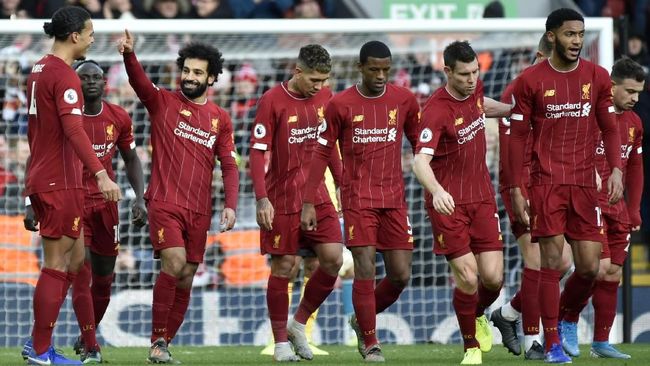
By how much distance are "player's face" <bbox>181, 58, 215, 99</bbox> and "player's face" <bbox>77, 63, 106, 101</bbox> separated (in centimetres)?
66

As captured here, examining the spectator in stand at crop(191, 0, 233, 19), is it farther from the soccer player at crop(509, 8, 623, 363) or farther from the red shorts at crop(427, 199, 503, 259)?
the soccer player at crop(509, 8, 623, 363)

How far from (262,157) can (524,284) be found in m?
2.07

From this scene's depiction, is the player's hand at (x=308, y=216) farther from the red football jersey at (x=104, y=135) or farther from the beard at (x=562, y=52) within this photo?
the beard at (x=562, y=52)

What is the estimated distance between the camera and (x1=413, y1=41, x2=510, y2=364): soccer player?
360 inches

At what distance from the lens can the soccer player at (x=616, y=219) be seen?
33.9 ft

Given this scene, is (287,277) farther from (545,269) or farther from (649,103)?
(649,103)

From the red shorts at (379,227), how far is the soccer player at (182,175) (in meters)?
0.82

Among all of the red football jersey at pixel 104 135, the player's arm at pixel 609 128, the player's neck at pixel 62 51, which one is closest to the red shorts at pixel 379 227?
the player's arm at pixel 609 128

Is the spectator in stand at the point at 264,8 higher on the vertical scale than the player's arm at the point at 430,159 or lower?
higher

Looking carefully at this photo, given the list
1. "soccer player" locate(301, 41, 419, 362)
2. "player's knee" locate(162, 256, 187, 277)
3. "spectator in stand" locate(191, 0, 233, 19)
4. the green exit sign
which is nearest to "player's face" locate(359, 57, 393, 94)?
"soccer player" locate(301, 41, 419, 362)

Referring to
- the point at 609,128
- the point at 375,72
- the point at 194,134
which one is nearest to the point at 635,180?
the point at 609,128

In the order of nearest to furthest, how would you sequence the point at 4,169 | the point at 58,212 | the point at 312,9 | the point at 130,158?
the point at 58,212, the point at 130,158, the point at 4,169, the point at 312,9

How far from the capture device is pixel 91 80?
985 centimetres

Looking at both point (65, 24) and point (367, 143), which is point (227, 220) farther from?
point (65, 24)
